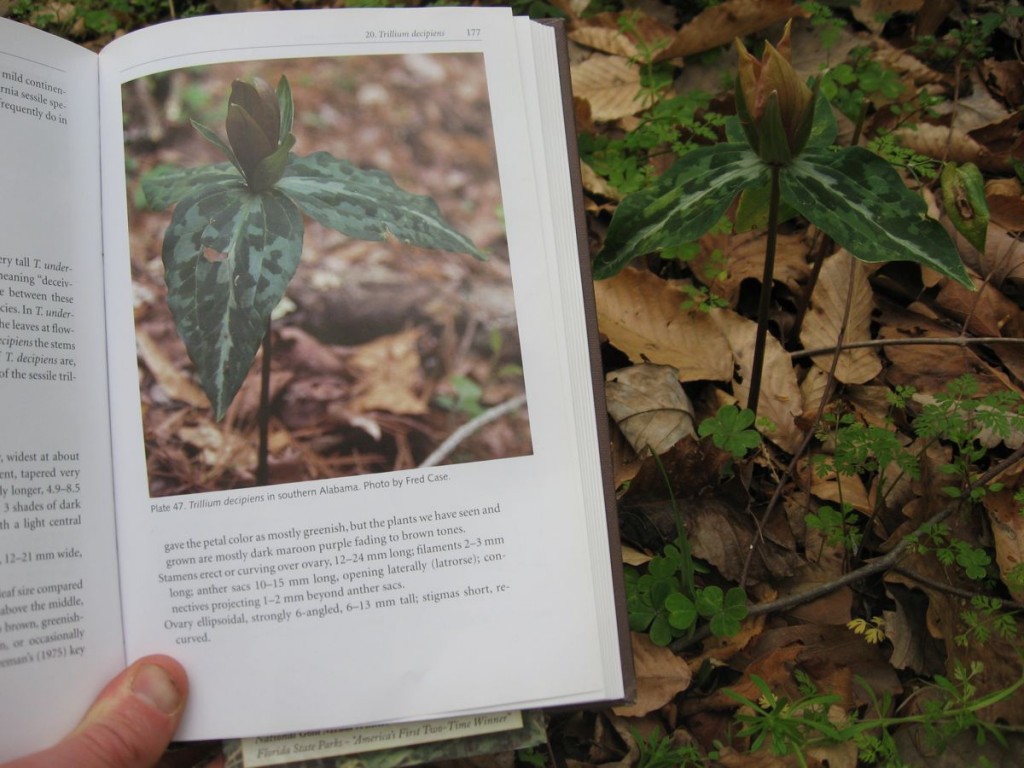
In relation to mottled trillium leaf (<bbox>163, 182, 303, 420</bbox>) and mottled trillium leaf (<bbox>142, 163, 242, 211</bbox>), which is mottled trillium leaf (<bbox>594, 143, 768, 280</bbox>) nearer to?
mottled trillium leaf (<bbox>163, 182, 303, 420</bbox>)

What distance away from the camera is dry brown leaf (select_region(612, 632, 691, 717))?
1005 millimetres

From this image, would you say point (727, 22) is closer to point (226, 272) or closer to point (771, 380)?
point (771, 380)

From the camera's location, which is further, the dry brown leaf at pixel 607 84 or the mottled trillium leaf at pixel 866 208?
the dry brown leaf at pixel 607 84

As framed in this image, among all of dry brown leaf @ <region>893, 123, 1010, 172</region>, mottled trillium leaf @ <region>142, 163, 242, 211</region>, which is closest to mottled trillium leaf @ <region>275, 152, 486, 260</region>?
mottled trillium leaf @ <region>142, 163, 242, 211</region>

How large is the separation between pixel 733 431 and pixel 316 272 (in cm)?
60

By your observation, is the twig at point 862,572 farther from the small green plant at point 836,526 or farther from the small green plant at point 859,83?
the small green plant at point 859,83

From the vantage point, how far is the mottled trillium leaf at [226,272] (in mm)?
981

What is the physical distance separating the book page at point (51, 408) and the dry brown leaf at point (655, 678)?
615 mm

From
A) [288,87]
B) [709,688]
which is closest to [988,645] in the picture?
[709,688]

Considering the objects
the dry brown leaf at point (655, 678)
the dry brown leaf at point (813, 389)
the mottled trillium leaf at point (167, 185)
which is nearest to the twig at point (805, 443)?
the dry brown leaf at point (813, 389)

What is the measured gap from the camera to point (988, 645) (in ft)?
3.26

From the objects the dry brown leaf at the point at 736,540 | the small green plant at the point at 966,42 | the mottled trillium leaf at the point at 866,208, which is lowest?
the dry brown leaf at the point at 736,540

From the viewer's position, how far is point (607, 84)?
1635 millimetres

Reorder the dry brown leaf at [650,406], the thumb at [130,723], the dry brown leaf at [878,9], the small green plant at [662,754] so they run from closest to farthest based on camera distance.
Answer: the thumb at [130,723], the small green plant at [662,754], the dry brown leaf at [650,406], the dry brown leaf at [878,9]
